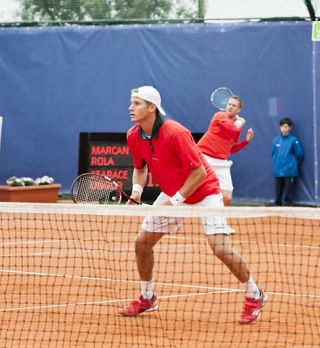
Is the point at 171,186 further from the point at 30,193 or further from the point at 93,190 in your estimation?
the point at 30,193

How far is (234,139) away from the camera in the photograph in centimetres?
1148

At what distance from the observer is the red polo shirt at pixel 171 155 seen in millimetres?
5992

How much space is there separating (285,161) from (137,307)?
27.5ft

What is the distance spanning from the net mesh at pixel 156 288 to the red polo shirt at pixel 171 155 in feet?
1.31

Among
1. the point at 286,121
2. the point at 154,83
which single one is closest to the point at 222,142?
the point at 286,121

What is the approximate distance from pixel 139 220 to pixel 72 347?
23.3 feet

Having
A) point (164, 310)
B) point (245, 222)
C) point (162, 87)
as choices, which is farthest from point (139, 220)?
point (164, 310)

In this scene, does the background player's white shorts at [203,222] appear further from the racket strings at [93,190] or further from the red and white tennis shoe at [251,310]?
the racket strings at [93,190]

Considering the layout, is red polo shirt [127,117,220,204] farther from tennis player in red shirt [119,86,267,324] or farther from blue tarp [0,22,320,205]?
blue tarp [0,22,320,205]

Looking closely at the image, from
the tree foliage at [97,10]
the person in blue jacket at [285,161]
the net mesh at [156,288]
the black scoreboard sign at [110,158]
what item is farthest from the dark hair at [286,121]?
the net mesh at [156,288]

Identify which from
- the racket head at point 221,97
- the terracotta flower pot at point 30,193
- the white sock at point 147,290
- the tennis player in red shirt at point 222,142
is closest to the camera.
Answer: the white sock at point 147,290

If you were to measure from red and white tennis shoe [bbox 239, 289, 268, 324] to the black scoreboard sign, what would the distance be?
807cm

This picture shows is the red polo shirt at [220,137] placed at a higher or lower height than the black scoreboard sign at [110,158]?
higher

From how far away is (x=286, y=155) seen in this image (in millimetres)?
14242
